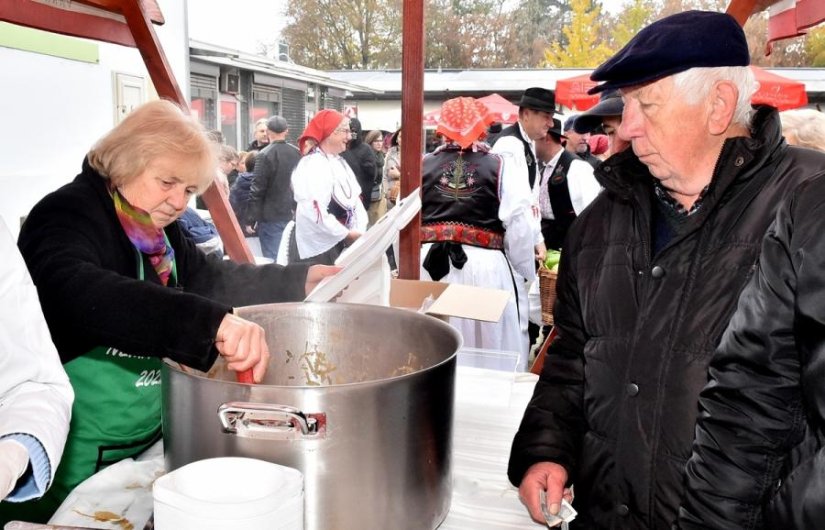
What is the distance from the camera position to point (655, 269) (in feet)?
4.21

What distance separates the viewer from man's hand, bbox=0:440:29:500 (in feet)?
3.21

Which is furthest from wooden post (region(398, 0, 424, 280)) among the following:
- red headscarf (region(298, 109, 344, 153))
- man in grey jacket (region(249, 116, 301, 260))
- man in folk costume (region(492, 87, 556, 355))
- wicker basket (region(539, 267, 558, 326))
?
man in grey jacket (region(249, 116, 301, 260))

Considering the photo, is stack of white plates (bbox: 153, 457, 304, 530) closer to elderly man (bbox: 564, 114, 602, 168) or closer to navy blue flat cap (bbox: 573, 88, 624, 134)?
navy blue flat cap (bbox: 573, 88, 624, 134)

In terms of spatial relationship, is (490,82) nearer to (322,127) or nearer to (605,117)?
(322,127)

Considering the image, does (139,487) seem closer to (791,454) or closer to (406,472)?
(406,472)

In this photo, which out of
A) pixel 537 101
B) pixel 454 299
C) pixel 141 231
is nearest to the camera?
pixel 141 231

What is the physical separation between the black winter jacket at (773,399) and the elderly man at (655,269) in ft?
0.60

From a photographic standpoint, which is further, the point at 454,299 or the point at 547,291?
the point at 547,291

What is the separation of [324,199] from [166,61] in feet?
8.67

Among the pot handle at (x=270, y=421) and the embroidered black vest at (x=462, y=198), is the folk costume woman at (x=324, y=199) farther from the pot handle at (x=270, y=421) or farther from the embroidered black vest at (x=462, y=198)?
the pot handle at (x=270, y=421)

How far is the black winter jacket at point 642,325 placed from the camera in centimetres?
121

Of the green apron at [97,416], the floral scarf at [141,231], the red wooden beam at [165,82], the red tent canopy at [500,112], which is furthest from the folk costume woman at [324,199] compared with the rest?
the red tent canopy at [500,112]

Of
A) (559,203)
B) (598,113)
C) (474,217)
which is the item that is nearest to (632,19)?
(559,203)

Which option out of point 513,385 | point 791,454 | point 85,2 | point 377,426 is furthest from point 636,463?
point 85,2
